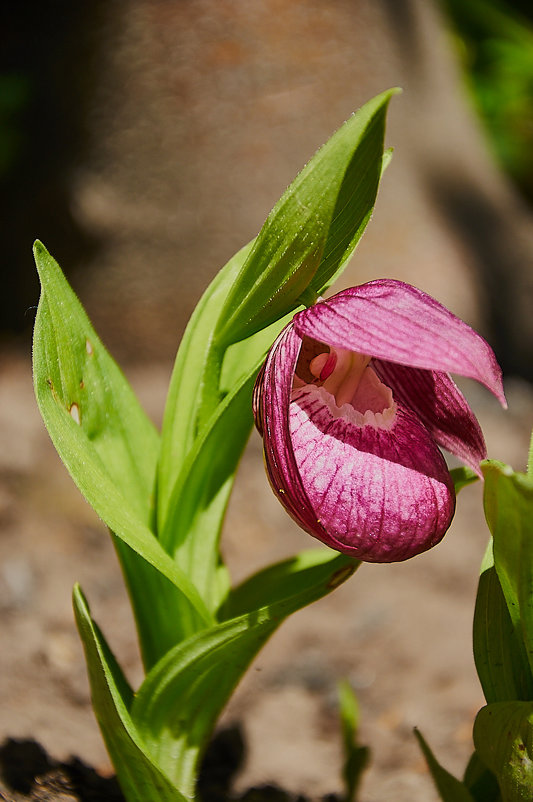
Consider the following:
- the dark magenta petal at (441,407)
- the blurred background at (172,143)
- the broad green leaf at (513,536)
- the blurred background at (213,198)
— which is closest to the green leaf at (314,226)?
the dark magenta petal at (441,407)

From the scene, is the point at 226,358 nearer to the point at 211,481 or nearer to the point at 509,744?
the point at 211,481

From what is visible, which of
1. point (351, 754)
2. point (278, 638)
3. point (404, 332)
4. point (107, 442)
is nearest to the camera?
point (404, 332)

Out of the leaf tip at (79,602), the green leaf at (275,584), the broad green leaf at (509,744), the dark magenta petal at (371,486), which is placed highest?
the dark magenta petal at (371,486)

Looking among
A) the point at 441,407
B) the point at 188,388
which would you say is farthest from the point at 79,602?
the point at 441,407

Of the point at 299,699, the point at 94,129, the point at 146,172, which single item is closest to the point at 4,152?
the point at 94,129

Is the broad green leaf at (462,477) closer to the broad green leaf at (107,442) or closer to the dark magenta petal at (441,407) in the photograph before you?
the dark magenta petal at (441,407)
